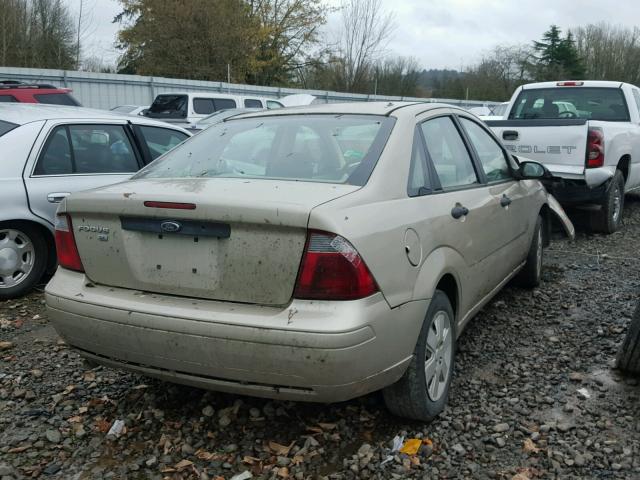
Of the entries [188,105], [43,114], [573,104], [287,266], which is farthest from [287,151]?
[188,105]

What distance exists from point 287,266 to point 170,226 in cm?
54

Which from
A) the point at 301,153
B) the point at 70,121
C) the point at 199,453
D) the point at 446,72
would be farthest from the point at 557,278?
the point at 446,72

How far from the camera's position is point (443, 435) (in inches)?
113

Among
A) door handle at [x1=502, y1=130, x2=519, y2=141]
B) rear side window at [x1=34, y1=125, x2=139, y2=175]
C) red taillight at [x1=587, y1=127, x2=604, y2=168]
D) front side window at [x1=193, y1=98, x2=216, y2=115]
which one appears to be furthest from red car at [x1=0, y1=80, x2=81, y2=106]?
red taillight at [x1=587, y1=127, x2=604, y2=168]

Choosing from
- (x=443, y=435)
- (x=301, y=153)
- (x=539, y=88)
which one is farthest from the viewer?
(x=539, y=88)

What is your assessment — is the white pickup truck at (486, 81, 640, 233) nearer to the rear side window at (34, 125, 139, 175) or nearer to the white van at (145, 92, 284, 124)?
the rear side window at (34, 125, 139, 175)

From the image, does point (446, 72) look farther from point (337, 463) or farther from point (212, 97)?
point (337, 463)

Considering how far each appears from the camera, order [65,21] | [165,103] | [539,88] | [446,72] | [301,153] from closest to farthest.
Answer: [301,153] → [539,88] → [165,103] → [65,21] → [446,72]

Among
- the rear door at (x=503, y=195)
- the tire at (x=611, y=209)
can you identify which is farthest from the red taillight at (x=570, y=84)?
the rear door at (x=503, y=195)

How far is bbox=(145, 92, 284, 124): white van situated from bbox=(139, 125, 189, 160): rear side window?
10.2m

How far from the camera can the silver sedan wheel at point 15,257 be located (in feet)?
15.4

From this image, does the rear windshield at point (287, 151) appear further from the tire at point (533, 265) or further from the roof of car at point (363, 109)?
the tire at point (533, 265)

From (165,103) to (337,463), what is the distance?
1565cm

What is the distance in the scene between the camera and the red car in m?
11.0
